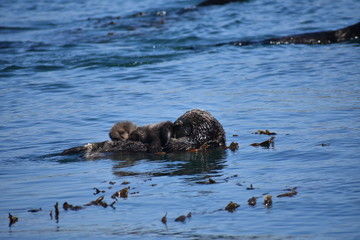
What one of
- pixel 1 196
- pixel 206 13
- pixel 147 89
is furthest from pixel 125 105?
pixel 206 13

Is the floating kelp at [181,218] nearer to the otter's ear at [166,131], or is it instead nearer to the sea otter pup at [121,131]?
the otter's ear at [166,131]

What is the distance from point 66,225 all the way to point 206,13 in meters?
13.7

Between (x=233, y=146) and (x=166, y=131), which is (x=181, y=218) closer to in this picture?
(x=166, y=131)

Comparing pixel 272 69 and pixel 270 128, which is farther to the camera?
pixel 272 69

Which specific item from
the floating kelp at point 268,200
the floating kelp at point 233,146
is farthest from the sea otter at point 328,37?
the floating kelp at point 268,200

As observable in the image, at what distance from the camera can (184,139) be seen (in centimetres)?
622

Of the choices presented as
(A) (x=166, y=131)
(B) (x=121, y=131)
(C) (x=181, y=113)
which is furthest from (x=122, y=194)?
(C) (x=181, y=113)

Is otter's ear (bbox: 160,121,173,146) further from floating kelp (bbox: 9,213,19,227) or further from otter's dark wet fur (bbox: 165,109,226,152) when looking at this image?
floating kelp (bbox: 9,213,19,227)

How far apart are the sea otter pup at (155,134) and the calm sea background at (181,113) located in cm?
15

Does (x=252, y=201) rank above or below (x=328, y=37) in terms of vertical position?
below

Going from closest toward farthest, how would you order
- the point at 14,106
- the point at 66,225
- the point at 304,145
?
the point at 66,225, the point at 304,145, the point at 14,106

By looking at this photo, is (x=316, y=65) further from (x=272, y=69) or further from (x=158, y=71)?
(x=158, y=71)

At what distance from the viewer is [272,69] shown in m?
10.9

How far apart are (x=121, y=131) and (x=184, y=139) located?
0.69 metres
